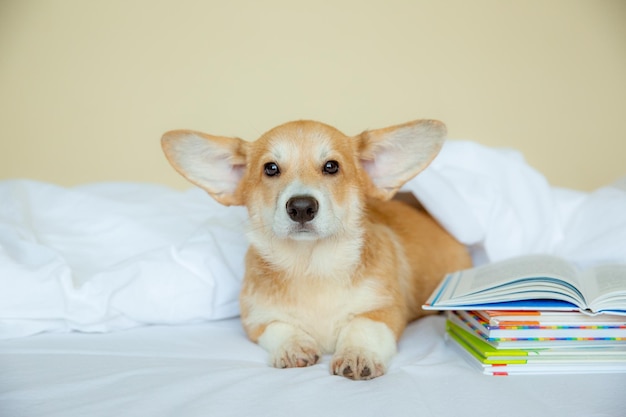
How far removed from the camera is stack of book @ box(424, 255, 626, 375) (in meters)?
1.65

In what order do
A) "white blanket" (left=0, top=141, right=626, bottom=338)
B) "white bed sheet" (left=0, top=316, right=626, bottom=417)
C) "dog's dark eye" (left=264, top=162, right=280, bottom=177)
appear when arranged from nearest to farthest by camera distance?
"white bed sheet" (left=0, top=316, right=626, bottom=417) < "dog's dark eye" (left=264, top=162, right=280, bottom=177) < "white blanket" (left=0, top=141, right=626, bottom=338)

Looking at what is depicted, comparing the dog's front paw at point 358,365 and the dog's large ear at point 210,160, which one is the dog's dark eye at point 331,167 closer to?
the dog's large ear at point 210,160

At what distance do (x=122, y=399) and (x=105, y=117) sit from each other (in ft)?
8.74

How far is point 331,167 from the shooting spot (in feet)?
6.64

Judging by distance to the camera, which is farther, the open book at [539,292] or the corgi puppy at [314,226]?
the corgi puppy at [314,226]

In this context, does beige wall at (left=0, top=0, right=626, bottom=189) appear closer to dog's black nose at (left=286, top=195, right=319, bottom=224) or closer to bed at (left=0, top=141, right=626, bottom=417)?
bed at (left=0, top=141, right=626, bottom=417)

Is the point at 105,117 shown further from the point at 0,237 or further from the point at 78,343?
the point at 78,343

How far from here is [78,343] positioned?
6.48 feet

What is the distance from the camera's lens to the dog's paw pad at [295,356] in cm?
176

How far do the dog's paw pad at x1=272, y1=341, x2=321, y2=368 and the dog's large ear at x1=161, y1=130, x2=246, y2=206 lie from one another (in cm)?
62

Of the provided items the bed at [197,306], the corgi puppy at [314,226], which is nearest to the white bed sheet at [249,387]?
the bed at [197,306]

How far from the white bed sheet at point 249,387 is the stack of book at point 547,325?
0.14 ft

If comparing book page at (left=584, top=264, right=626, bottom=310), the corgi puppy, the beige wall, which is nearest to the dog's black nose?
the corgi puppy

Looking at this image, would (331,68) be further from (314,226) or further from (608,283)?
(608,283)
